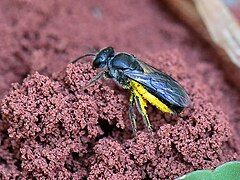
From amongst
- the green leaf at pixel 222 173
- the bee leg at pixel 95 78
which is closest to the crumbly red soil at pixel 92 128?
the bee leg at pixel 95 78

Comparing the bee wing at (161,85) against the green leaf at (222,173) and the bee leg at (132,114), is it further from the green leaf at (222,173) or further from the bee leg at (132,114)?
the green leaf at (222,173)

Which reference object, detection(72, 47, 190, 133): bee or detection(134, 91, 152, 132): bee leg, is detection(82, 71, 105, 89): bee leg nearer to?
detection(72, 47, 190, 133): bee

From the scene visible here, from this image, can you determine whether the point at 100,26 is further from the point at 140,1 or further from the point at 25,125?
the point at 25,125

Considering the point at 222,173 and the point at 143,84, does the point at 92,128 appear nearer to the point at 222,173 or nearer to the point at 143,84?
the point at 143,84

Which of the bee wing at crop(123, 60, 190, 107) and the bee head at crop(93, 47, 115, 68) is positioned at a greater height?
the bee head at crop(93, 47, 115, 68)

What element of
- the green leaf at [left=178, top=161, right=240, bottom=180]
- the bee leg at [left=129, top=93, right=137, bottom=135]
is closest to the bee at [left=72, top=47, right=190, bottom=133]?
the bee leg at [left=129, top=93, right=137, bottom=135]

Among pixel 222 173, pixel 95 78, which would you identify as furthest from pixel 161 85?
→ pixel 222 173

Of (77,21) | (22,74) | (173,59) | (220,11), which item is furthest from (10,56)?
(220,11)
